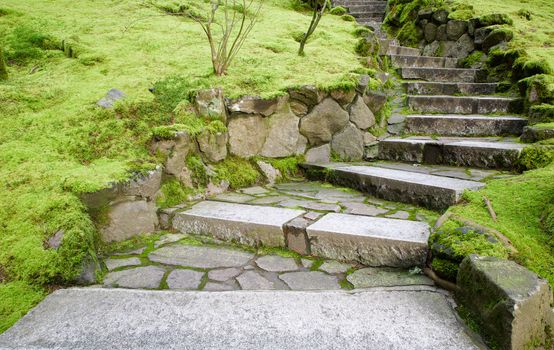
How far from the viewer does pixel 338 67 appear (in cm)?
478

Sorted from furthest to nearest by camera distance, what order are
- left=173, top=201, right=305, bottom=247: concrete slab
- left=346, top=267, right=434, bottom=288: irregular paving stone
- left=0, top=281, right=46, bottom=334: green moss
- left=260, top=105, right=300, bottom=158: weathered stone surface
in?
left=260, top=105, right=300, bottom=158: weathered stone surface < left=173, top=201, right=305, bottom=247: concrete slab < left=346, top=267, right=434, bottom=288: irregular paving stone < left=0, top=281, right=46, bottom=334: green moss

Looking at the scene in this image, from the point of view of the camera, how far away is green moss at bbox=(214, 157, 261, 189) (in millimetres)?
3693

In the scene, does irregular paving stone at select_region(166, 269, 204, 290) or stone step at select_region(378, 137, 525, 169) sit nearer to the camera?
irregular paving stone at select_region(166, 269, 204, 290)

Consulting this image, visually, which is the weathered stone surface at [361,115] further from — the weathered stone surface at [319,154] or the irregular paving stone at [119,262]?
the irregular paving stone at [119,262]

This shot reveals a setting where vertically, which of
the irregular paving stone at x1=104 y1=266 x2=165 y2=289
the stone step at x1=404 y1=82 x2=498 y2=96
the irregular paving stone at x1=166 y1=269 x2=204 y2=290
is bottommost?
the irregular paving stone at x1=104 y1=266 x2=165 y2=289

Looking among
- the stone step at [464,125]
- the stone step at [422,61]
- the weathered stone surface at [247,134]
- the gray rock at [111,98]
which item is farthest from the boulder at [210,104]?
the stone step at [422,61]

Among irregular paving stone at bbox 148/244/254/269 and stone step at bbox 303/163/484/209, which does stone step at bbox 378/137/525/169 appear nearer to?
stone step at bbox 303/163/484/209

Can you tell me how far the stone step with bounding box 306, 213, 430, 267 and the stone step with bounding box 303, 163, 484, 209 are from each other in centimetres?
43

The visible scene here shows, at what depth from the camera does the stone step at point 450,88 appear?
5312 mm

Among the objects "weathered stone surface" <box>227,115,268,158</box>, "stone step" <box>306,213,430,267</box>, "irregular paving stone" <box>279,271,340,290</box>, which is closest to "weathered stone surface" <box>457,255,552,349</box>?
"stone step" <box>306,213,430,267</box>

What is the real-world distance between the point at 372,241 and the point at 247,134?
1980 millimetres

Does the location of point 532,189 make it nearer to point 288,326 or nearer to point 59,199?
point 288,326

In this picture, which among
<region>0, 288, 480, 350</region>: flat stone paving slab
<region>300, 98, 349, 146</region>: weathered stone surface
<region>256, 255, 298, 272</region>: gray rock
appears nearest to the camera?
<region>0, 288, 480, 350</region>: flat stone paving slab

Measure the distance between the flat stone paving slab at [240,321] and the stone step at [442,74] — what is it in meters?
4.72
